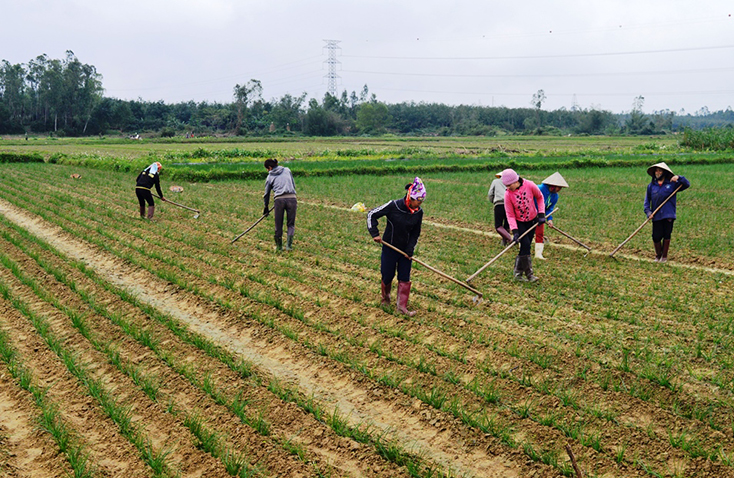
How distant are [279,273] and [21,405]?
455 centimetres

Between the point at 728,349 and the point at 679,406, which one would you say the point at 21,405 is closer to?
the point at 679,406

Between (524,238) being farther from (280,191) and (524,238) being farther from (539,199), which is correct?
(280,191)

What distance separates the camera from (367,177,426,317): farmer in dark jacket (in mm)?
6966

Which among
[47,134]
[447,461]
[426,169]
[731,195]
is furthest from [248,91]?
[447,461]

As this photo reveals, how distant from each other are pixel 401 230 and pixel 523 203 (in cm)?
250

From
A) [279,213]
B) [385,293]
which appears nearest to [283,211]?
[279,213]

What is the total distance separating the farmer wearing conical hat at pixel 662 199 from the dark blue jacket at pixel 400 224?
17.0 ft

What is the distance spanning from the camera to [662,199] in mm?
10086

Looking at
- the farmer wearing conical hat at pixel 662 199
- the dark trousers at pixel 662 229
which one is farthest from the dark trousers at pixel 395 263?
the dark trousers at pixel 662 229

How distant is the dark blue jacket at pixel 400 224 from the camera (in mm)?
7098

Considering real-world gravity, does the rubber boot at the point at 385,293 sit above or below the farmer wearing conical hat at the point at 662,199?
below

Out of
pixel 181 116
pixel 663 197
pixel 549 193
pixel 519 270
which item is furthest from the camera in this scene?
pixel 181 116

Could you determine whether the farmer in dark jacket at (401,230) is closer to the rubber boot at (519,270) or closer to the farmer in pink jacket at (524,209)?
the farmer in pink jacket at (524,209)

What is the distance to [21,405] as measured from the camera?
5.08 metres
